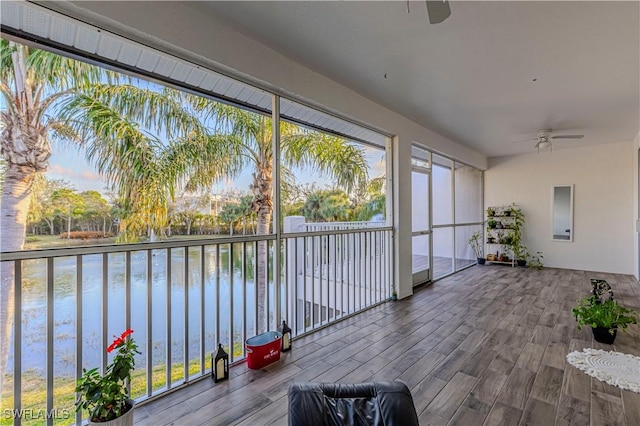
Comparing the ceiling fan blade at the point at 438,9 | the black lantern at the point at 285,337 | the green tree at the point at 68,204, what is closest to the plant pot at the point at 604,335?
the black lantern at the point at 285,337

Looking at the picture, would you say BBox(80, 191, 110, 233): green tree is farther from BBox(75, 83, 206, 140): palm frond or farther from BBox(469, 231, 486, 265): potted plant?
BBox(469, 231, 486, 265): potted plant

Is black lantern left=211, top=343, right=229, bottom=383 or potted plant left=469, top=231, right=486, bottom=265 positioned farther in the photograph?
potted plant left=469, top=231, right=486, bottom=265

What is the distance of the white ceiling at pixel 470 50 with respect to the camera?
204cm

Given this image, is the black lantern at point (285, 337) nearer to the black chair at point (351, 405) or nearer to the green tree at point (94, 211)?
the black chair at point (351, 405)

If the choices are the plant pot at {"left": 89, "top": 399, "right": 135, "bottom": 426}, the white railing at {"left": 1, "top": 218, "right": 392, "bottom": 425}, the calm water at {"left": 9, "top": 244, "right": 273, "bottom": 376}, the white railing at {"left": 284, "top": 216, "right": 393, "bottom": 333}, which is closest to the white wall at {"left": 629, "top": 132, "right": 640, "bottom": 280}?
the white railing at {"left": 284, "top": 216, "right": 393, "bottom": 333}

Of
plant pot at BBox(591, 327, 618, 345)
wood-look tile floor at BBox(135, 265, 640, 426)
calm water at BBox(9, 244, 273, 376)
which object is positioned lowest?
wood-look tile floor at BBox(135, 265, 640, 426)

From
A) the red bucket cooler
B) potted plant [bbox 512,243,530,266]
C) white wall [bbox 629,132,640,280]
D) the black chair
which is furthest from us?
potted plant [bbox 512,243,530,266]

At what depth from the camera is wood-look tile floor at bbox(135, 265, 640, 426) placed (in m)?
1.84

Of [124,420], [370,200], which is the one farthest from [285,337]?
[370,200]

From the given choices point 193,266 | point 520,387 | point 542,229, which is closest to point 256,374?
point 193,266

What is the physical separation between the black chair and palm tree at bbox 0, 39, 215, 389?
5.08 feet

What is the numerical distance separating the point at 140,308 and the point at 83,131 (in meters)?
1.21

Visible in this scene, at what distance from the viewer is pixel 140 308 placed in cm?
202

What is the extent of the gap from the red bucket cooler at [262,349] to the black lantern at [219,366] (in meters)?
0.20
